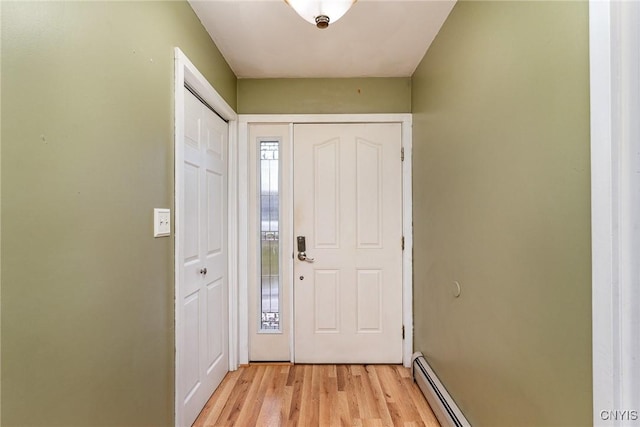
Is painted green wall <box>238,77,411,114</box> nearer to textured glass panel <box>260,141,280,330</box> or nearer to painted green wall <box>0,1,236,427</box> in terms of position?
textured glass panel <box>260,141,280,330</box>

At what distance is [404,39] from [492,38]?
2.67 feet

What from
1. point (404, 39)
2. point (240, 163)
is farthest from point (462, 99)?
point (240, 163)

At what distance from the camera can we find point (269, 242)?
256 cm

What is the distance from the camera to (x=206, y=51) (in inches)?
73.8

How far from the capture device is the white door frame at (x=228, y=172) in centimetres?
152

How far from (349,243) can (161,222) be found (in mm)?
1490

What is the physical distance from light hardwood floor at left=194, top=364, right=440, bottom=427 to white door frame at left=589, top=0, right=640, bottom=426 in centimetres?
134

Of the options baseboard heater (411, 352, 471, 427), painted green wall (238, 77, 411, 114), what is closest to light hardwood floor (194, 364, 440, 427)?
baseboard heater (411, 352, 471, 427)

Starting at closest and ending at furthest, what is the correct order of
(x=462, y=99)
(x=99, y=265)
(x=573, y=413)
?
(x=573, y=413) → (x=99, y=265) → (x=462, y=99)

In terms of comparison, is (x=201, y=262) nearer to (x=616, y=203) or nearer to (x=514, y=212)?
(x=514, y=212)

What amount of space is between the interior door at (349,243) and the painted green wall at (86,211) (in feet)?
3.97

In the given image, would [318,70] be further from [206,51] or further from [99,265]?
[99,265]

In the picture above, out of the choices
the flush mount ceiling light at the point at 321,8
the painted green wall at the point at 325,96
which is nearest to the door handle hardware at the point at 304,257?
the painted green wall at the point at 325,96

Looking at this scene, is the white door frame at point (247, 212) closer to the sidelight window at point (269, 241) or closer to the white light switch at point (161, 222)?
the sidelight window at point (269, 241)
